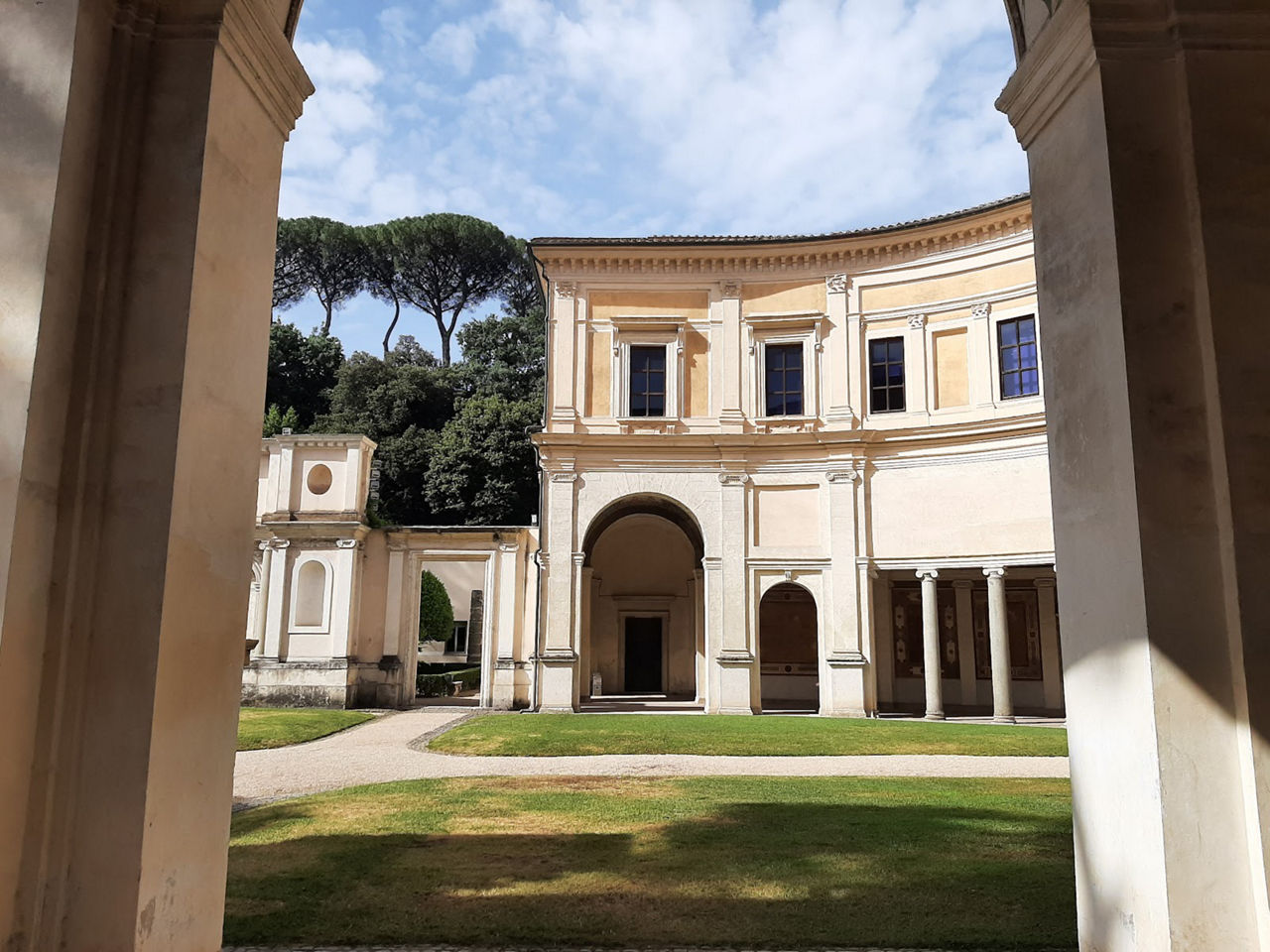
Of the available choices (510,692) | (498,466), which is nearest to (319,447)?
(510,692)

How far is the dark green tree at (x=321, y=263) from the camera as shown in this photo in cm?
5906

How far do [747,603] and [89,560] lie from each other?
20352 mm

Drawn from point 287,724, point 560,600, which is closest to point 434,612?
point 560,600

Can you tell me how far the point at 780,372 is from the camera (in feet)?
79.3

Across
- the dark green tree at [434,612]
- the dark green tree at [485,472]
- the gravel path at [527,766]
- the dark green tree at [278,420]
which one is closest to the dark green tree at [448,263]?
the dark green tree at [278,420]

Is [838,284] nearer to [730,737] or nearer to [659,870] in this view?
[730,737]

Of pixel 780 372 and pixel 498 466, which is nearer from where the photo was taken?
pixel 780 372

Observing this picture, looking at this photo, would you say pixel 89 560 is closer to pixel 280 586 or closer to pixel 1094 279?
pixel 1094 279

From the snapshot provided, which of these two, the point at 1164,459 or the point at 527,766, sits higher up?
the point at 1164,459

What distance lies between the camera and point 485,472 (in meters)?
39.4

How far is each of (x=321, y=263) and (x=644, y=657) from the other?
40799 millimetres

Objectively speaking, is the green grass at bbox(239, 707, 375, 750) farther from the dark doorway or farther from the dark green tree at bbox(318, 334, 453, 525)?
the dark green tree at bbox(318, 334, 453, 525)

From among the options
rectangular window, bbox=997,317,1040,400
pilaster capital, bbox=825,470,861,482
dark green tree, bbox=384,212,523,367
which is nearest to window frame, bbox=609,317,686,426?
pilaster capital, bbox=825,470,861,482

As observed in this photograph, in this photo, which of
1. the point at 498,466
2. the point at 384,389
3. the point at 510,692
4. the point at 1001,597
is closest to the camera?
the point at 1001,597
